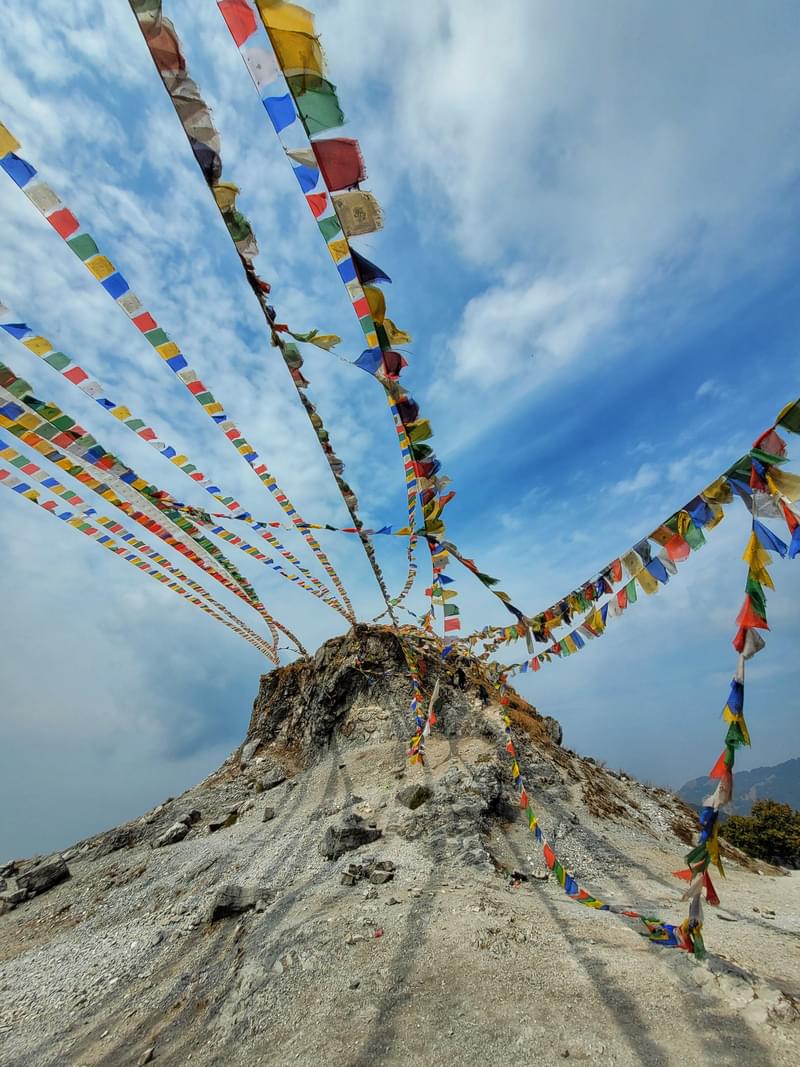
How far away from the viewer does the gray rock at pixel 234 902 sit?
33.3 ft

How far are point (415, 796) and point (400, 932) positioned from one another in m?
5.90

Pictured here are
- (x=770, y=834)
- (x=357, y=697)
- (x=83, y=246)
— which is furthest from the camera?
(x=770, y=834)

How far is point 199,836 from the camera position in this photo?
681 inches

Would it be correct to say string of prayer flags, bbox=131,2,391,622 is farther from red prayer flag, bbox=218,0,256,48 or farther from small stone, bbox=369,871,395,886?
small stone, bbox=369,871,395,886

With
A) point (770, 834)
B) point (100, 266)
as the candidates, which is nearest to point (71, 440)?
point (100, 266)

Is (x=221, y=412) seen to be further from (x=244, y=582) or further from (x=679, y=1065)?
(x=679, y=1065)

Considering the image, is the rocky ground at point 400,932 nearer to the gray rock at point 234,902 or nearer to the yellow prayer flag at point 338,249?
the gray rock at point 234,902

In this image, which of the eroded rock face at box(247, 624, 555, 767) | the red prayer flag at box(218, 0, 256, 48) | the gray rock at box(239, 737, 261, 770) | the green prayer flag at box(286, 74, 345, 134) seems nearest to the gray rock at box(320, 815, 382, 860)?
the eroded rock face at box(247, 624, 555, 767)

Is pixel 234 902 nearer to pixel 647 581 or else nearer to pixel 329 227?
pixel 647 581

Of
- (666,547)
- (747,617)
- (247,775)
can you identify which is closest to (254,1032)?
(747,617)

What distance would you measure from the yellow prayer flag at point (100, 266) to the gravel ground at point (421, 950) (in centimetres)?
1003

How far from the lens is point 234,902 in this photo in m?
10.2

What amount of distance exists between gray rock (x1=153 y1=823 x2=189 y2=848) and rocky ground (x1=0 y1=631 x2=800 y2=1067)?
8cm

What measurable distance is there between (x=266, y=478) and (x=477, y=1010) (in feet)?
31.6
